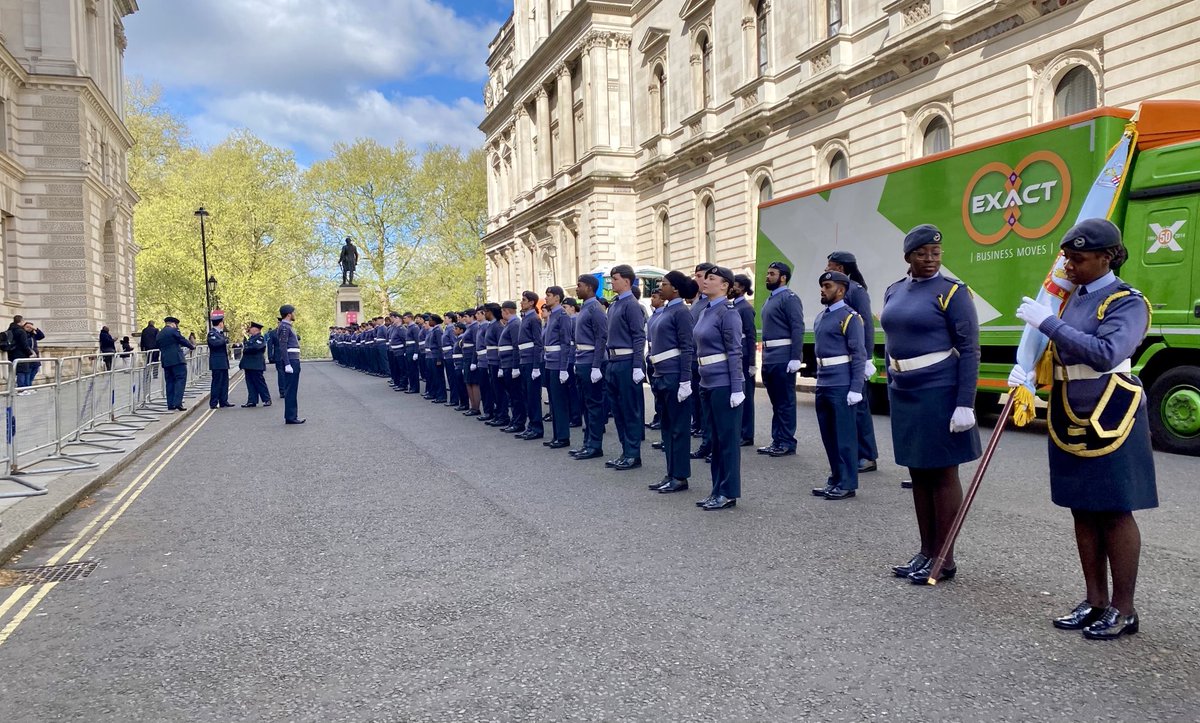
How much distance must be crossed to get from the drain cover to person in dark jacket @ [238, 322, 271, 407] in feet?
40.6

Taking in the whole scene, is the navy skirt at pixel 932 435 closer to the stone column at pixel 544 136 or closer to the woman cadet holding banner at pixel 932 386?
the woman cadet holding banner at pixel 932 386

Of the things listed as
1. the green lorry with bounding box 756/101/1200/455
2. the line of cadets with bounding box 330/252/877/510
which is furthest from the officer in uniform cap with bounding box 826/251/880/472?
the green lorry with bounding box 756/101/1200/455

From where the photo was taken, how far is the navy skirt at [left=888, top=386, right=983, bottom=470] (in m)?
4.98

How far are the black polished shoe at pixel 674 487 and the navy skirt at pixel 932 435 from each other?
3.19m

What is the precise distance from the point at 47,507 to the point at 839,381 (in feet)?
22.4

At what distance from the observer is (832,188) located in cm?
1451

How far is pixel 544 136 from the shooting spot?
175 ft

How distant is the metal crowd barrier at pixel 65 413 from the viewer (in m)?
8.77

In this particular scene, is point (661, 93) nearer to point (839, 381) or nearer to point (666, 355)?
point (666, 355)

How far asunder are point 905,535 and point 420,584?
10.7ft

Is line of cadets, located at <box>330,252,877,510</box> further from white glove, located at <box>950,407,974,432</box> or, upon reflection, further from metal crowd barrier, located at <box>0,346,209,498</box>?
metal crowd barrier, located at <box>0,346,209,498</box>

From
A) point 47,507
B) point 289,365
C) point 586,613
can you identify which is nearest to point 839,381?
point 586,613

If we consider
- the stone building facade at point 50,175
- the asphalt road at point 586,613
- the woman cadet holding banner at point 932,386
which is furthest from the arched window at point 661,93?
the woman cadet holding banner at point 932,386

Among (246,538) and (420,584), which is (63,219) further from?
(420,584)
